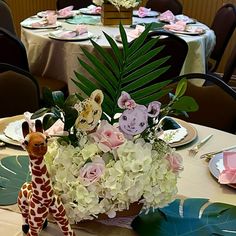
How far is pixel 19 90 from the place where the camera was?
184 centimetres

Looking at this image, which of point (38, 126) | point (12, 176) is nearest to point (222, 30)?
point (12, 176)

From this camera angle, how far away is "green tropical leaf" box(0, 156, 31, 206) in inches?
42.8

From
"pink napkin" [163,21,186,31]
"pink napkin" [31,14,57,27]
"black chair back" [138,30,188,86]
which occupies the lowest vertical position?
"pink napkin" [31,14,57,27]

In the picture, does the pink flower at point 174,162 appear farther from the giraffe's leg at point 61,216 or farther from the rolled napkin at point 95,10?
the rolled napkin at point 95,10

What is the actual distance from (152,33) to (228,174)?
1512mm

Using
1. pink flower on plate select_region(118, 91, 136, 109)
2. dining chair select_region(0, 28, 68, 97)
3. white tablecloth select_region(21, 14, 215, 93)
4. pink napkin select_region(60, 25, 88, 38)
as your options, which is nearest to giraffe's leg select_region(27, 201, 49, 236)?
pink flower on plate select_region(118, 91, 136, 109)

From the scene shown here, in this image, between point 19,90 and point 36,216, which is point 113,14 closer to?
point 19,90

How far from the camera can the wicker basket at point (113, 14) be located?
324 centimetres

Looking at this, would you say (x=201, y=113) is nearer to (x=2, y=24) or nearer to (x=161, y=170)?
(x=161, y=170)

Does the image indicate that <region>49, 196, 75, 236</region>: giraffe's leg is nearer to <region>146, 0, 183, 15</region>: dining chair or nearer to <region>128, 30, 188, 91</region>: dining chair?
<region>128, 30, 188, 91</region>: dining chair

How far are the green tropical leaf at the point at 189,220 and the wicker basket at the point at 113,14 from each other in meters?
2.34

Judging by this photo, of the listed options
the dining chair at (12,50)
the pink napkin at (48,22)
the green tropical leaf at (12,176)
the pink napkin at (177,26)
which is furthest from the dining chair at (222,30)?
the green tropical leaf at (12,176)

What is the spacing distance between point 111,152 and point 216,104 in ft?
3.28

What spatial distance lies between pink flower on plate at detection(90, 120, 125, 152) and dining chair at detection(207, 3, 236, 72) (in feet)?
9.23
